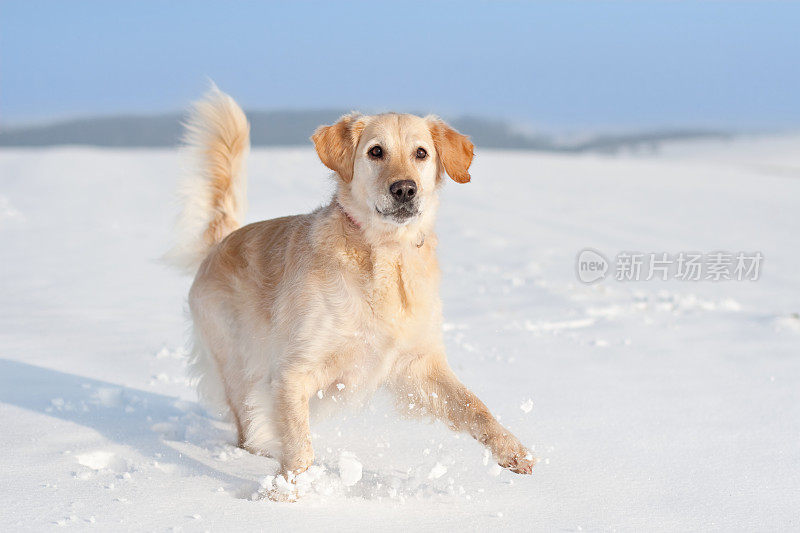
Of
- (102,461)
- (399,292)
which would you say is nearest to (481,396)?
(399,292)

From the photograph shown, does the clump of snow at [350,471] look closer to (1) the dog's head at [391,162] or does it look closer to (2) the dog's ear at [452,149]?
(1) the dog's head at [391,162]

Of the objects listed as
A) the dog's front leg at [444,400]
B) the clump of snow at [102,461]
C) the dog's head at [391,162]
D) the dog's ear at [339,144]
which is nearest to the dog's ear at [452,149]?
the dog's head at [391,162]

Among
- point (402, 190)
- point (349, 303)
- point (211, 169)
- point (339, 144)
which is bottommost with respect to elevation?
point (349, 303)

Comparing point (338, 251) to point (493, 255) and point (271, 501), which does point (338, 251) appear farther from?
point (493, 255)

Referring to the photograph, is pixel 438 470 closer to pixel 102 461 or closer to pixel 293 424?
pixel 293 424

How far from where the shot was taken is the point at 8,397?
402 centimetres

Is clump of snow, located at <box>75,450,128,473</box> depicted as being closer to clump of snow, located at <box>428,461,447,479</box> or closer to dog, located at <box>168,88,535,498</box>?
dog, located at <box>168,88,535,498</box>

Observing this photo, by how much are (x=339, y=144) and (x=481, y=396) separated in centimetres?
155

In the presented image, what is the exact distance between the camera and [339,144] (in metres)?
3.61

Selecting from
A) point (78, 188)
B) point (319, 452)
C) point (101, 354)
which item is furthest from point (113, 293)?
point (78, 188)

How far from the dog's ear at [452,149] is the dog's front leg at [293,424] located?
1.14 meters

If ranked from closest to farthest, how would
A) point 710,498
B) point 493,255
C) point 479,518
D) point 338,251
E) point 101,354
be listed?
point 479,518
point 710,498
point 338,251
point 101,354
point 493,255

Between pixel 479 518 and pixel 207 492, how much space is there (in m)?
0.97

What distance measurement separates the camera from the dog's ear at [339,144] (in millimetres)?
3555
